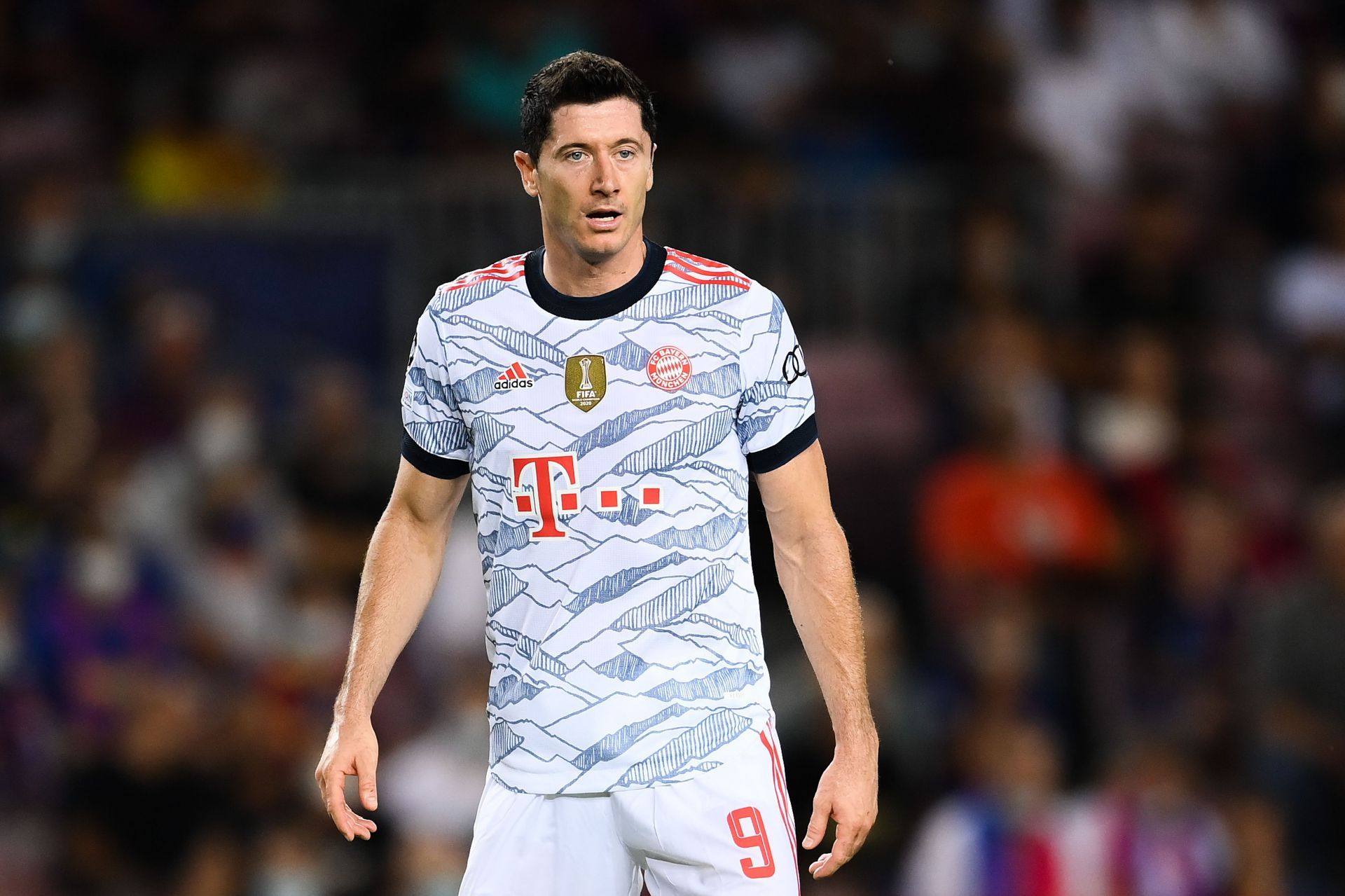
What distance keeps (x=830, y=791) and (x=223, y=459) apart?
574cm

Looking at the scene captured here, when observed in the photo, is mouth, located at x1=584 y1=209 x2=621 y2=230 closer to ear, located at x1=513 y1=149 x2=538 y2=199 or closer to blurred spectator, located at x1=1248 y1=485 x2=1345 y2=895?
ear, located at x1=513 y1=149 x2=538 y2=199

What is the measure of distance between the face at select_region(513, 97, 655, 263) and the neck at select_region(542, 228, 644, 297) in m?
0.02

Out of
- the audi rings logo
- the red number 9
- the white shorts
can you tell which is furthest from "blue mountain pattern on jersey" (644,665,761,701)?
the audi rings logo

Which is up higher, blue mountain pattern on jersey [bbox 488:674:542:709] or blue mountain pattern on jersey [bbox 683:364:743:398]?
blue mountain pattern on jersey [bbox 683:364:743:398]

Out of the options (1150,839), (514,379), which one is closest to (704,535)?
(514,379)

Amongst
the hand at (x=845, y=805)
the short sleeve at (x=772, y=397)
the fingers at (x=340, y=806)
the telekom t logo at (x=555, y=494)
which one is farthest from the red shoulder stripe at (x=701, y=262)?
the fingers at (x=340, y=806)

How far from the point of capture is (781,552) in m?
4.05

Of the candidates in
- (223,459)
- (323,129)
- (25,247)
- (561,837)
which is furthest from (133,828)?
(561,837)

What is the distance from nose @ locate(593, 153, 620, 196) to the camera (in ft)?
12.7

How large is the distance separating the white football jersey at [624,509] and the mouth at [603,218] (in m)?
0.14

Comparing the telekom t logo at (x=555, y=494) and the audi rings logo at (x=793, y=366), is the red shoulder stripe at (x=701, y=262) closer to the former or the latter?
the audi rings logo at (x=793, y=366)

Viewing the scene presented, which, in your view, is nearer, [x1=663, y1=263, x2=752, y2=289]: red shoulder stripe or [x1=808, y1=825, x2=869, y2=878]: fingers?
[x1=808, y1=825, x2=869, y2=878]: fingers

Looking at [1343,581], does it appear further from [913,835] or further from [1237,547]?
[913,835]

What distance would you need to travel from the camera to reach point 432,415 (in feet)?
13.5
